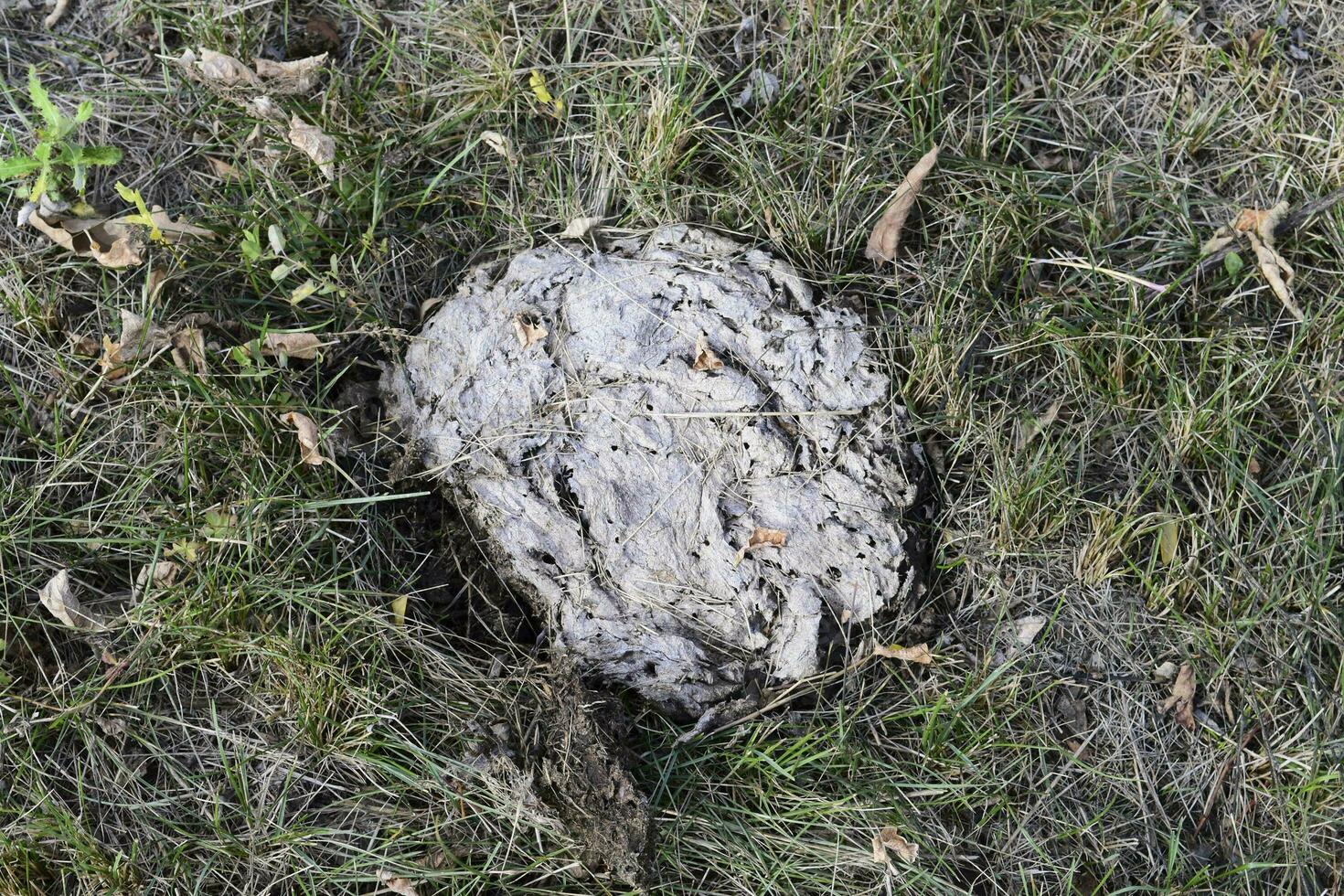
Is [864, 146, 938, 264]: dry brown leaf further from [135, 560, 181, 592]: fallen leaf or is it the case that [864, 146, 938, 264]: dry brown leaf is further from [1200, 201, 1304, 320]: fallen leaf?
[135, 560, 181, 592]: fallen leaf

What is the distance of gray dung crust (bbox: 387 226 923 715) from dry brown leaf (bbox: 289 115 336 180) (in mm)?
607

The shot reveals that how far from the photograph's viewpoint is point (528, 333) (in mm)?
2436

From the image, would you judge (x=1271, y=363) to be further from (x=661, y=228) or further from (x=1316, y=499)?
A: (x=661, y=228)

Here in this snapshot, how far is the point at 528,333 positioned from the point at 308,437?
608 millimetres

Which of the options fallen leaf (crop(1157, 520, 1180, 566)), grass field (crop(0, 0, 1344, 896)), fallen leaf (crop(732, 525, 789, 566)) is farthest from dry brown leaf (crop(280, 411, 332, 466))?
fallen leaf (crop(1157, 520, 1180, 566))

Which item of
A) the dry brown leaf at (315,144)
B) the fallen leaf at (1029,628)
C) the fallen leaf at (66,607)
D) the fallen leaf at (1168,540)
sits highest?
the dry brown leaf at (315,144)

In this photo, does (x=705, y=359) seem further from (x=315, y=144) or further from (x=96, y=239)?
(x=96, y=239)

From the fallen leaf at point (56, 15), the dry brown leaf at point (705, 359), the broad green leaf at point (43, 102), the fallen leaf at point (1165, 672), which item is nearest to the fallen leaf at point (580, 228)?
the dry brown leaf at point (705, 359)

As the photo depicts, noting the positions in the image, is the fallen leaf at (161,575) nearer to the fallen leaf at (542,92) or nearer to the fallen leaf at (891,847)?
the fallen leaf at (542,92)

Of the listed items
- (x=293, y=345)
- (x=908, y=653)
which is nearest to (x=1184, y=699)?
(x=908, y=653)

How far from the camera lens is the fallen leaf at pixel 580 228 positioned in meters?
2.55

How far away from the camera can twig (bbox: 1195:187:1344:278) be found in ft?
8.52

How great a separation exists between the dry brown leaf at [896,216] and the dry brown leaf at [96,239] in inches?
76.5

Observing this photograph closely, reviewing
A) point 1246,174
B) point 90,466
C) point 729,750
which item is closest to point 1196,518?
point 1246,174
